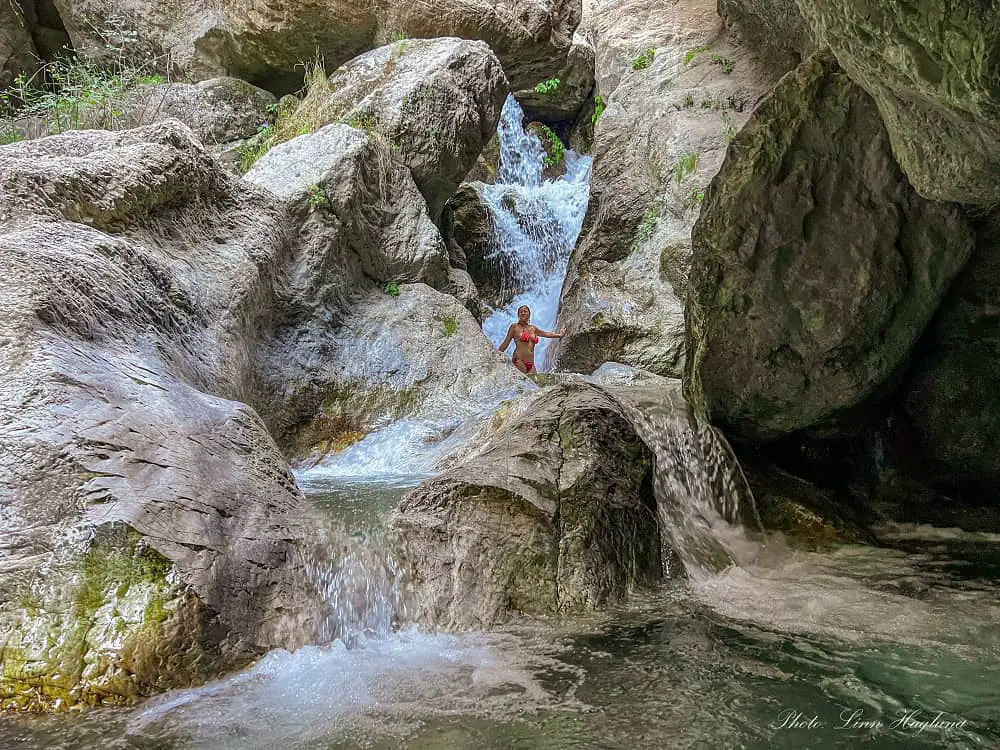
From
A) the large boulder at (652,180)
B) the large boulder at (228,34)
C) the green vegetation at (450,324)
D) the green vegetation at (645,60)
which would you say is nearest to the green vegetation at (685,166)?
the large boulder at (652,180)

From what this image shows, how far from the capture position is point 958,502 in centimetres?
525

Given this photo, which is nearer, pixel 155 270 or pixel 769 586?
pixel 769 586

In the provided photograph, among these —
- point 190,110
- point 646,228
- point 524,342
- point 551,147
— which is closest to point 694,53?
point 646,228

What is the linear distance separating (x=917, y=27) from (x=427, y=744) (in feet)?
8.96

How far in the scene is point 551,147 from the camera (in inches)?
627

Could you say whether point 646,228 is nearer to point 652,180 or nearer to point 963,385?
point 652,180

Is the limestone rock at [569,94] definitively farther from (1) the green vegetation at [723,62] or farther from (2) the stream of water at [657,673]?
(2) the stream of water at [657,673]

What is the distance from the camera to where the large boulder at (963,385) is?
4.55 m

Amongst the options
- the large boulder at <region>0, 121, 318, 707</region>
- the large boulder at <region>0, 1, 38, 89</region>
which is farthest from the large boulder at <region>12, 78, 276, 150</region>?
the large boulder at <region>0, 121, 318, 707</region>

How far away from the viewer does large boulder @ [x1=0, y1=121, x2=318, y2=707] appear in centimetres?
281

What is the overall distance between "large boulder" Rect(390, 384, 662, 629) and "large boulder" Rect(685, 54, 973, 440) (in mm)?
1226

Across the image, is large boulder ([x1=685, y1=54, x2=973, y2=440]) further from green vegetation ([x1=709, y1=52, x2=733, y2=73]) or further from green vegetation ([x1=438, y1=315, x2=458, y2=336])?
green vegetation ([x1=709, y1=52, x2=733, y2=73])

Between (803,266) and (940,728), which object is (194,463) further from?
(803,266)

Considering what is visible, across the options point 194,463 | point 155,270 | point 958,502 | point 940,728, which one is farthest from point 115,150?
point 958,502
